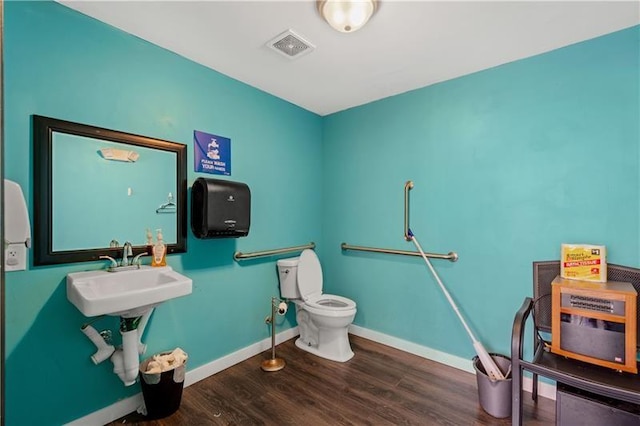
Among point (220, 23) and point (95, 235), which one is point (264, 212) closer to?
point (95, 235)

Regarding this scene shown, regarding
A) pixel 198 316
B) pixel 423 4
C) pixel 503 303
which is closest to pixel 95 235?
pixel 198 316

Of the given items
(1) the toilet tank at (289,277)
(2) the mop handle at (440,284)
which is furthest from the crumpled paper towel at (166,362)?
(2) the mop handle at (440,284)

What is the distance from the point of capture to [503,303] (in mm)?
2035

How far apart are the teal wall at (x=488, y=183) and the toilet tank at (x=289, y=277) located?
581 mm

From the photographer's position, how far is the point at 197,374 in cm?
203

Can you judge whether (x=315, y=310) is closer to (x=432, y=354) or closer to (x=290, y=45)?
(x=432, y=354)

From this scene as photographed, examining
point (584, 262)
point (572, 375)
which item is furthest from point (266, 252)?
point (584, 262)

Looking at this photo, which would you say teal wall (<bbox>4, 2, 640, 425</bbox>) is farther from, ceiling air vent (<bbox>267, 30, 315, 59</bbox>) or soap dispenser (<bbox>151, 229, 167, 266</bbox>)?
ceiling air vent (<bbox>267, 30, 315, 59</bbox>)

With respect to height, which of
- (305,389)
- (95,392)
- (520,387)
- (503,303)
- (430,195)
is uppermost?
(430,195)

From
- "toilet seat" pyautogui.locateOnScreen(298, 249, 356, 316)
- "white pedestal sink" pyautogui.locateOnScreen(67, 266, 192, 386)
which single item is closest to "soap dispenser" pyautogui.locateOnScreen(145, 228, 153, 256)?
"white pedestal sink" pyautogui.locateOnScreen(67, 266, 192, 386)

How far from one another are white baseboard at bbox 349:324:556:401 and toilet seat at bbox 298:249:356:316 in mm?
453

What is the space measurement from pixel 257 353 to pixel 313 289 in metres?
0.73

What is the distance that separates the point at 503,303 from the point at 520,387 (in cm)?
77

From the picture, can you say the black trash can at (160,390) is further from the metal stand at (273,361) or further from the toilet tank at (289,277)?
the toilet tank at (289,277)
